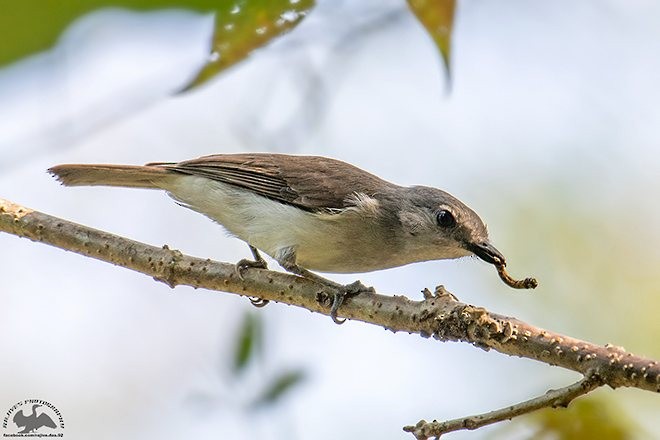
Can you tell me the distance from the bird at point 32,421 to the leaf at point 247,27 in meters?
2.98

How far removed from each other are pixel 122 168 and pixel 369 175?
1.61 metres

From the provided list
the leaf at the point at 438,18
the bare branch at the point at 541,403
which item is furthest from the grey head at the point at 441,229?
the leaf at the point at 438,18

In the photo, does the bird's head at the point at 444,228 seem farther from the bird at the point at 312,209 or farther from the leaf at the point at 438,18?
the leaf at the point at 438,18

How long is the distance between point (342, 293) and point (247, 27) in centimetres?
168

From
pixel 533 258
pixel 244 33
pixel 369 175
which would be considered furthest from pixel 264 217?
pixel 533 258

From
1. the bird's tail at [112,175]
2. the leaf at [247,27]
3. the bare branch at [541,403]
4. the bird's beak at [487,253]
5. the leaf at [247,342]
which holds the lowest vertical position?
the bare branch at [541,403]

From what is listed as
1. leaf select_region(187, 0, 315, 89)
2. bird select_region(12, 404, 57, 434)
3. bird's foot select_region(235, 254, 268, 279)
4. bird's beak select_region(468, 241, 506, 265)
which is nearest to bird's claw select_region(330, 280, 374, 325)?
bird's foot select_region(235, 254, 268, 279)

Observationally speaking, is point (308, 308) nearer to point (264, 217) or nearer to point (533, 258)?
point (264, 217)

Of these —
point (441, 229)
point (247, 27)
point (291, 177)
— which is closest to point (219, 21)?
point (247, 27)

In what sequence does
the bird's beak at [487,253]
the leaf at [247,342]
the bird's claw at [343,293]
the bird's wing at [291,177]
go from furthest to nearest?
the bird's wing at [291,177] < the bird's beak at [487,253] < the leaf at [247,342] < the bird's claw at [343,293]

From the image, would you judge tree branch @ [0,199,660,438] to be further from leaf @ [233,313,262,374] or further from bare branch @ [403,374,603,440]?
leaf @ [233,313,262,374]

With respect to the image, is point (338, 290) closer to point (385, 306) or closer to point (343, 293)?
point (343, 293)

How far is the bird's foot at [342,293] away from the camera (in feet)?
11.6

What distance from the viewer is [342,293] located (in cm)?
357
